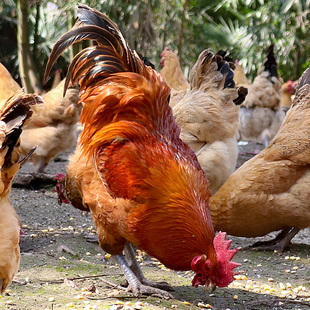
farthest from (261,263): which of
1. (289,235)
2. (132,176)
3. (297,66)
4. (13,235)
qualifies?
(297,66)

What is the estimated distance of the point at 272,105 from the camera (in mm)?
11258

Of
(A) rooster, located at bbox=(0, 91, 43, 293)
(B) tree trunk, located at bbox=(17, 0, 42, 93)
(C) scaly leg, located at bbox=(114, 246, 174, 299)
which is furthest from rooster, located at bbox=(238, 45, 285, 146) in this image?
(A) rooster, located at bbox=(0, 91, 43, 293)

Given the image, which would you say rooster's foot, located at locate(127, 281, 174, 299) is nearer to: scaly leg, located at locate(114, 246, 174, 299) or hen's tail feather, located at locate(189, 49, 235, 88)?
scaly leg, located at locate(114, 246, 174, 299)

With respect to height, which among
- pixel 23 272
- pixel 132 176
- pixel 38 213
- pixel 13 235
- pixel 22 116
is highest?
pixel 22 116

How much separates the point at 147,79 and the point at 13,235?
167cm

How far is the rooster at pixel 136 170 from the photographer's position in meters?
3.64

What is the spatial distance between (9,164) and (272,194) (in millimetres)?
2895

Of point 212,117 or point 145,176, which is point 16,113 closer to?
point 145,176

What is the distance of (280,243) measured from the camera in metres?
5.44

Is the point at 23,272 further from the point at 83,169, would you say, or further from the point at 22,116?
the point at 22,116

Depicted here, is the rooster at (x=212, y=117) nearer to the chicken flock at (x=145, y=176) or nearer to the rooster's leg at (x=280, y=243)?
the chicken flock at (x=145, y=176)

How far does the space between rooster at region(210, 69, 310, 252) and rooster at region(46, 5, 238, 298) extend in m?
1.30

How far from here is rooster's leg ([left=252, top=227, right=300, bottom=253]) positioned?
5.42 metres

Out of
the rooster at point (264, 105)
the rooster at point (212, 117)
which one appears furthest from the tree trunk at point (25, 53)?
the rooster at point (264, 105)
